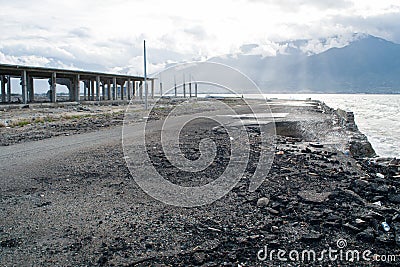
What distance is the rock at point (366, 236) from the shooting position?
14.5ft

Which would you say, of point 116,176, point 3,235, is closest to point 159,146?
point 116,176

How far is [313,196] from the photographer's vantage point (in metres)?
6.18

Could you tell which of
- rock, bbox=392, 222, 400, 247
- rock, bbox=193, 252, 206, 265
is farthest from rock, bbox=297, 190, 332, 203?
rock, bbox=193, 252, 206, 265

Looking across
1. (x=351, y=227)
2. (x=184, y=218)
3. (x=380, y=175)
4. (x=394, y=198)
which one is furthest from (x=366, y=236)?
(x=380, y=175)

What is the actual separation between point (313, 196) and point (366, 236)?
172 centimetres

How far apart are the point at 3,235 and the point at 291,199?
416 cm

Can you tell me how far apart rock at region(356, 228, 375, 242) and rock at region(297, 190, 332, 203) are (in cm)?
133

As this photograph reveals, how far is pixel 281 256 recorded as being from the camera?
4.03m

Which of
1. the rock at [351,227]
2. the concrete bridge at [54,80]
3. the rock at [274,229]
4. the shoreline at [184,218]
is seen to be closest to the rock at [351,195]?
the shoreline at [184,218]

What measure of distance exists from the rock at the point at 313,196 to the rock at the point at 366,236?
1.33 metres

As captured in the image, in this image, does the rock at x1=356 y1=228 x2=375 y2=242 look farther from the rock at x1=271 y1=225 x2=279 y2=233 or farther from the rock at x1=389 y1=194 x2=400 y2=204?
the rock at x1=389 y1=194 x2=400 y2=204

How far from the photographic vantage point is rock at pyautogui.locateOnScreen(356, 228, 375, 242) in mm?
4430

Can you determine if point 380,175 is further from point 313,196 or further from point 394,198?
point 313,196

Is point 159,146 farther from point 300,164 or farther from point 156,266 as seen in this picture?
point 156,266
